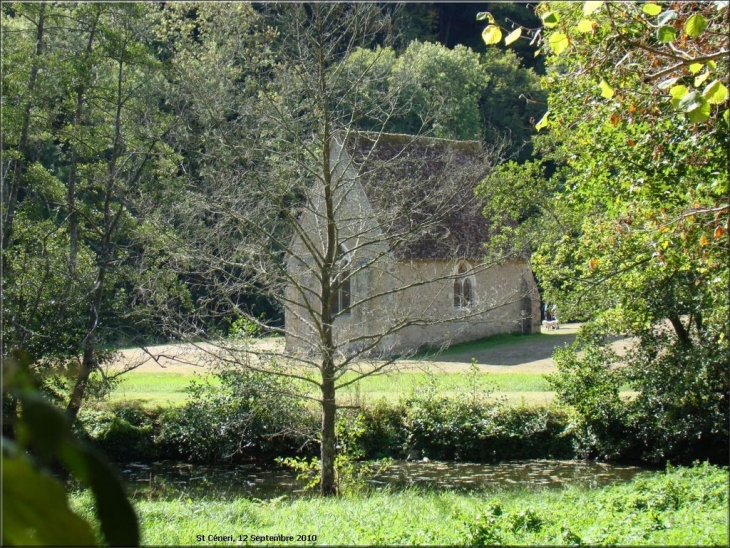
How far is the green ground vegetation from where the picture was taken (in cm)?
621

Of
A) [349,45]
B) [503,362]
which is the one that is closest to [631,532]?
[349,45]

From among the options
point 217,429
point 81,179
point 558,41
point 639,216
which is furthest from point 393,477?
point 558,41

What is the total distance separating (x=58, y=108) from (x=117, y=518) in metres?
14.3

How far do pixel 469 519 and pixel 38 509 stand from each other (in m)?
6.54

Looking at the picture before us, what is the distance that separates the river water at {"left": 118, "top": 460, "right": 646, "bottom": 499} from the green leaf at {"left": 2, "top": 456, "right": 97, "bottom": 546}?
1125 cm

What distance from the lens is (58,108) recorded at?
46.7ft

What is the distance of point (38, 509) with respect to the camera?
4.51 feet

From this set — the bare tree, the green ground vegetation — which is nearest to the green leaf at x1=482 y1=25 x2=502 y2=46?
the green ground vegetation

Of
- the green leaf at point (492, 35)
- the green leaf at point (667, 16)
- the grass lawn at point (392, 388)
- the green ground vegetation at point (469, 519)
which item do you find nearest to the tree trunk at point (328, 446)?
the green ground vegetation at point (469, 519)

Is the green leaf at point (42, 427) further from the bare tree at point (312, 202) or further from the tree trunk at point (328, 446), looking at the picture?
the tree trunk at point (328, 446)

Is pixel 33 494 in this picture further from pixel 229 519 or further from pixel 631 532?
pixel 229 519

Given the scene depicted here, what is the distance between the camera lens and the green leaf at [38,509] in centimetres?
137

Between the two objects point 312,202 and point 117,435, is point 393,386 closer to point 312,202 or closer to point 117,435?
point 117,435

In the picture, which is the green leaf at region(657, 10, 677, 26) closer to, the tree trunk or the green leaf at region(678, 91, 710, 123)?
the green leaf at region(678, 91, 710, 123)
